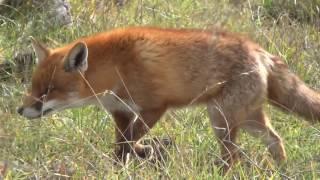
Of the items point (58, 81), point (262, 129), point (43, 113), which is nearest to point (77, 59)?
point (58, 81)

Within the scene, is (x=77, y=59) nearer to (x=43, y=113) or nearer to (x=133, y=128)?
(x=43, y=113)

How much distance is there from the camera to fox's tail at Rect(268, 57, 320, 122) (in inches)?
207

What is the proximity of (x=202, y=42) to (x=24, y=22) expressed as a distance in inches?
93.5

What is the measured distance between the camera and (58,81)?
5211mm

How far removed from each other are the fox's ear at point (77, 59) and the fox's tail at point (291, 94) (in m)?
1.34

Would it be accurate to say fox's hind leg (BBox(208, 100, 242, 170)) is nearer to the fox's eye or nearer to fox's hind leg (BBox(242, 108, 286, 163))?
fox's hind leg (BBox(242, 108, 286, 163))

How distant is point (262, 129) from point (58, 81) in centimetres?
152

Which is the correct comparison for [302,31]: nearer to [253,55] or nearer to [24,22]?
[253,55]

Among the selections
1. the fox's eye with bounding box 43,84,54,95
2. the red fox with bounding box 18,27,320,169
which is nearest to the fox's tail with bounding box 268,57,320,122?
the red fox with bounding box 18,27,320,169

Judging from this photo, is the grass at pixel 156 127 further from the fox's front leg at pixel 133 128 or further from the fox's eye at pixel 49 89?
the fox's eye at pixel 49 89

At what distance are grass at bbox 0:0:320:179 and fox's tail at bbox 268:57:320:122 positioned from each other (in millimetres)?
Result: 157

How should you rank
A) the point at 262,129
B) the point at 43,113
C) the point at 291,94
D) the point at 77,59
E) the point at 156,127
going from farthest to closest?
the point at 156,127 < the point at 262,129 < the point at 291,94 < the point at 77,59 < the point at 43,113

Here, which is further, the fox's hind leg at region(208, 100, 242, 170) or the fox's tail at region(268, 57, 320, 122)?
the fox's tail at region(268, 57, 320, 122)

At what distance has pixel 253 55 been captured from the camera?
17.5 ft
